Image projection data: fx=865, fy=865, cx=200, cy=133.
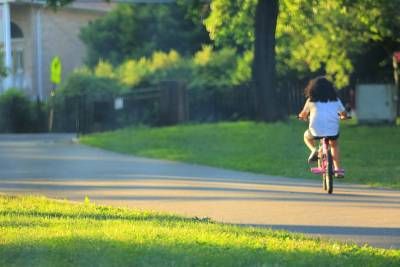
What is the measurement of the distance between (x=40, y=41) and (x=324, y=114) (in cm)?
2991

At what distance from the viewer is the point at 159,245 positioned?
300 inches

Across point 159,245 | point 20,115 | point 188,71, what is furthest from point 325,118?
point 188,71

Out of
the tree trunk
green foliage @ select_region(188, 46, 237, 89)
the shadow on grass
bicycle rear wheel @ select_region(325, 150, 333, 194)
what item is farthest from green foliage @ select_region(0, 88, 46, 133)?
the shadow on grass

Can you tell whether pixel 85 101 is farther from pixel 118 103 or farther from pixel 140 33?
pixel 140 33

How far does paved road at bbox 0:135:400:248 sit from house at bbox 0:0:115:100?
2216cm

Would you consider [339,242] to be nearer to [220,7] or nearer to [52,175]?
[52,175]

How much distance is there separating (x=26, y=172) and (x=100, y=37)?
1100 inches

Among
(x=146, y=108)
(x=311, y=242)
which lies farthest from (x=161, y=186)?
(x=146, y=108)

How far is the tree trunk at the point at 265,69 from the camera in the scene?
77.7ft

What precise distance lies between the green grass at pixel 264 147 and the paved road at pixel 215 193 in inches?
30.0

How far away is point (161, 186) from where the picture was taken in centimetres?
1346

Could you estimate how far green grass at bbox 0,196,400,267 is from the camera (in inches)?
282

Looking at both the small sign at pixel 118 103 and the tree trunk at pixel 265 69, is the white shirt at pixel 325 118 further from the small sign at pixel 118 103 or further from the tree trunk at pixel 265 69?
the small sign at pixel 118 103

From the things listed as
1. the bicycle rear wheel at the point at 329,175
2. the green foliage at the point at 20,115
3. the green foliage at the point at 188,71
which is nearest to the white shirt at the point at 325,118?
the bicycle rear wheel at the point at 329,175
